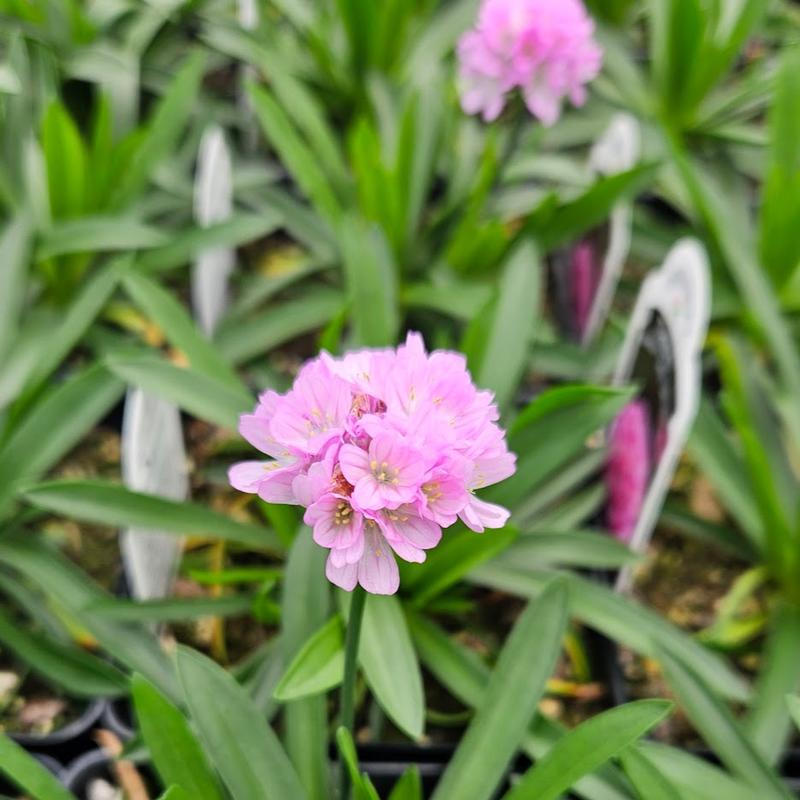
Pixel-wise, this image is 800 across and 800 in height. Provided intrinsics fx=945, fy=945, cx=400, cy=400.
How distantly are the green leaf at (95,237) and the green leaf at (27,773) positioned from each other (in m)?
0.76

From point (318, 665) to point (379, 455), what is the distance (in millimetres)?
366

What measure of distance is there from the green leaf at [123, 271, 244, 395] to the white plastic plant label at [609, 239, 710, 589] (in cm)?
52

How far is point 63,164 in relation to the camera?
4.65 feet

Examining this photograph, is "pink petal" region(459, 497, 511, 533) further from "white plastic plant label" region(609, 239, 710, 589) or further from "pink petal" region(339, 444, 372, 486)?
"white plastic plant label" region(609, 239, 710, 589)

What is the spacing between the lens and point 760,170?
1.81 m

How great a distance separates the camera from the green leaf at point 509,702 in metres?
0.92

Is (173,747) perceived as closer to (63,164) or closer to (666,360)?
(666,360)

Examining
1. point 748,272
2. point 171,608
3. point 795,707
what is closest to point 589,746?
point 795,707

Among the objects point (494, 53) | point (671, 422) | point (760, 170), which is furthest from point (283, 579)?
point (760, 170)

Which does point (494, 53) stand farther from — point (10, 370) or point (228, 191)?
point (10, 370)

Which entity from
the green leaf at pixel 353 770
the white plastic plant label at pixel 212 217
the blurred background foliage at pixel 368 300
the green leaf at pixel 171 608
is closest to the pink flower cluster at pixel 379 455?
the green leaf at pixel 353 770

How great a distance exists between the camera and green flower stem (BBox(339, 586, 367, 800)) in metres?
0.74

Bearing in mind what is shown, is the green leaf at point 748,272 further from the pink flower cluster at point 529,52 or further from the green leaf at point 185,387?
the green leaf at point 185,387

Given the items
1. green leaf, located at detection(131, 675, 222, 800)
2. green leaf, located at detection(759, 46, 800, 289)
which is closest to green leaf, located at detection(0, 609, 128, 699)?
green leaf, located at detection(131, 675, 222, 800)
